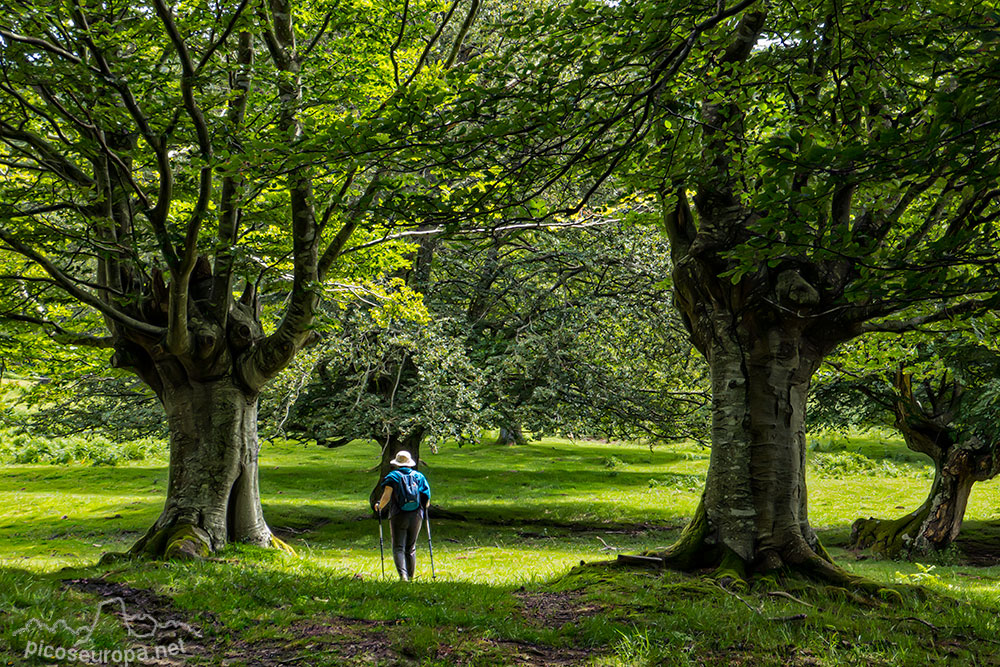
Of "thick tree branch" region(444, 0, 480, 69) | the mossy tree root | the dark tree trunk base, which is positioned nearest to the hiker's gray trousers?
the dark tree trunk base

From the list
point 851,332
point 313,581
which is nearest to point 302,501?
point 313,581

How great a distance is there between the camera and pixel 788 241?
5566 mm

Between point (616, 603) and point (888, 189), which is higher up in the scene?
point (888, 189)

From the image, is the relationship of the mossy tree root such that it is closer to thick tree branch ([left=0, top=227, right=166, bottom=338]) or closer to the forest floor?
the forest floor

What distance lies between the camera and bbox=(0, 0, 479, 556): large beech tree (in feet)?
22.4

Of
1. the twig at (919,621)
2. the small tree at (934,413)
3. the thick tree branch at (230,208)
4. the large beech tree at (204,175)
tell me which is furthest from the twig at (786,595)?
the thick tree branch at (230,208)

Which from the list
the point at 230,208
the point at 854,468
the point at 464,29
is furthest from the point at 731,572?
the point at 854,468

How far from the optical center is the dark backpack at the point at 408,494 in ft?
32.2

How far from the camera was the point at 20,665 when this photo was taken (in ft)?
13.8

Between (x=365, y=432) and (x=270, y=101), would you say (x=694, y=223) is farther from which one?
(x=365, y=432)

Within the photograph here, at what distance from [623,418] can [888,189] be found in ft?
38.8

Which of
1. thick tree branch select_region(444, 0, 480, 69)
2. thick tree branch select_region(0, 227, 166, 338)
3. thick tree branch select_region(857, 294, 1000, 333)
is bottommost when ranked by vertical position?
thick tree branch select_region(857, 294, 1000, 333)

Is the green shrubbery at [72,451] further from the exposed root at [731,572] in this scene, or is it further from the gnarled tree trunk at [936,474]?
the gnarled tree trunk at [936,474]

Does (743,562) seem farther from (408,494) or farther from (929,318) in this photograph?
(408,494)
